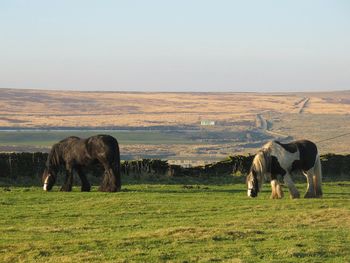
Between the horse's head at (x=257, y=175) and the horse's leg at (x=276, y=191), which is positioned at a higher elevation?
the horse's head at (x=257, y=175)

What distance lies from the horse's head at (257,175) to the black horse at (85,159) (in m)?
5.11

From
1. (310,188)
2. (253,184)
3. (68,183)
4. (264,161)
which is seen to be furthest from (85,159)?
(310,188)

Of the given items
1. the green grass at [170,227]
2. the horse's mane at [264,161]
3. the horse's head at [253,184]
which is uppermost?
the horse's mane at [264,161]

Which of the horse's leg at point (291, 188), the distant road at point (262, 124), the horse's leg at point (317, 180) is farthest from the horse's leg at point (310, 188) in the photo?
the distant road at point (262, 124)

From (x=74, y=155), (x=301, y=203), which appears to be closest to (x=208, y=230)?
(x=301, y=203)

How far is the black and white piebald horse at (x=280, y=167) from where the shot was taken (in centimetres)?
2402

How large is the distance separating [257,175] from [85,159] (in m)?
7.04

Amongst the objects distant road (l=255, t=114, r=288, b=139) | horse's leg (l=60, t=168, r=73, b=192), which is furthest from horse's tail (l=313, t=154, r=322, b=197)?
distant road (l=255, t=114, r=288, b=139)

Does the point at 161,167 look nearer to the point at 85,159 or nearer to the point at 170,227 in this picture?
the point at 85,159

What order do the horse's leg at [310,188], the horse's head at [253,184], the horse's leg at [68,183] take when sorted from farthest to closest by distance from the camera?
the horse's leg at [68,183], the horse's leg at [310,188], the horse's head at [253,184]

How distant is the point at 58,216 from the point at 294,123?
11914 cm

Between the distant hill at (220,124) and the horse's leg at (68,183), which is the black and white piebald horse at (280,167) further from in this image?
the distant hill at (220,124)

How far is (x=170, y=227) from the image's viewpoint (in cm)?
1698

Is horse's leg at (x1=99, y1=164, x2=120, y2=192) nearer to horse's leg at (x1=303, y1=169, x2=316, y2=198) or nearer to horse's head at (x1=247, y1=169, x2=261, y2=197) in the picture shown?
horse's head at (x1=247, y1=169, x2=261, y2=197)
